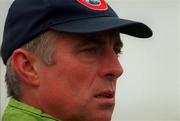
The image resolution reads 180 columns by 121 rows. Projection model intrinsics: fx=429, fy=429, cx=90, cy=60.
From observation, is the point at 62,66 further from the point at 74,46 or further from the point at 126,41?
the point at 126,41

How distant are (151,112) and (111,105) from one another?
119 cm

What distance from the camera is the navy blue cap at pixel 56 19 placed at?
1.06 meters

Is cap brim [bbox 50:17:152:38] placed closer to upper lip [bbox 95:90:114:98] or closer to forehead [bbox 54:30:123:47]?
forehead [bbox 54:30:123:47]

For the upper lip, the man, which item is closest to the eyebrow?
the man

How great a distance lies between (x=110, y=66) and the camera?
106 centimetres

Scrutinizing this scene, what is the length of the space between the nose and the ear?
172 millimetres

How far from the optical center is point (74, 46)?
106 centimetres

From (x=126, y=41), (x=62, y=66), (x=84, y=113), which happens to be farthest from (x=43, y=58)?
(x=126, y=41)

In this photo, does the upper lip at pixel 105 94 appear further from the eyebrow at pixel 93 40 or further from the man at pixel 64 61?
the eyebrow at pixel 93 40

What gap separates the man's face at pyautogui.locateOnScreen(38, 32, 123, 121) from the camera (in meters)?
1.05

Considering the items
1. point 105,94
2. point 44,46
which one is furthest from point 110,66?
point 44,46

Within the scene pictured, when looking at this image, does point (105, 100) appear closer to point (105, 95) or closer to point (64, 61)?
point (105, 95)

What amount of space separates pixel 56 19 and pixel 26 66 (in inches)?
5.7

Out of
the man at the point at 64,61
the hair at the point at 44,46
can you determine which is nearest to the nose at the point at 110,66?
the man at the point at 64,61
